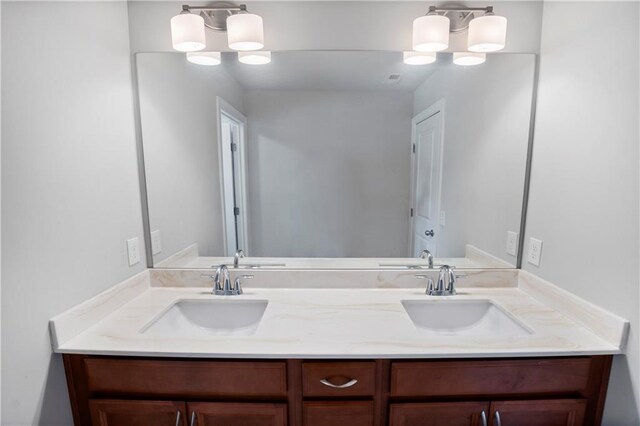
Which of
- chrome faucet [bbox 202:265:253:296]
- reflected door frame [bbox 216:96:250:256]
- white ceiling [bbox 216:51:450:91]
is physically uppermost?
white ceiling [bbox 216:51:450:91]

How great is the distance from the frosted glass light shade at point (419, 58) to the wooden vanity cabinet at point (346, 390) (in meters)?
1.31

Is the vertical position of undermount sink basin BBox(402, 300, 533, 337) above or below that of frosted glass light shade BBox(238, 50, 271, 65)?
below

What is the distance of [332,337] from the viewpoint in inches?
42.6

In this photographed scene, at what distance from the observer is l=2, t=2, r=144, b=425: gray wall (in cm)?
88

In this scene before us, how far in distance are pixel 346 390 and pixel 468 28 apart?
1644mm

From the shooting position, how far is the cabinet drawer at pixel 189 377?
1.02m

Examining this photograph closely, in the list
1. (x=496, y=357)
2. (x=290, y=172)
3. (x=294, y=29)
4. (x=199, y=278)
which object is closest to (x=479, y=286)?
(x=496, y=357)

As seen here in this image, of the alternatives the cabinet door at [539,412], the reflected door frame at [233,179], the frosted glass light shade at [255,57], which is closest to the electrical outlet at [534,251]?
the cabinet door at [539,412]

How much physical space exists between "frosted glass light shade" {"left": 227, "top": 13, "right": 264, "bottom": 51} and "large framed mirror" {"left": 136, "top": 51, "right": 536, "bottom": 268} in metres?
0.12

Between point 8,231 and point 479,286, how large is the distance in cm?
191

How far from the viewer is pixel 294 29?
56.5 inches

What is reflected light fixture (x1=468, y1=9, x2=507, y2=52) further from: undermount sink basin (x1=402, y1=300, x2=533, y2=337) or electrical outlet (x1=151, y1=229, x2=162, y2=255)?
electrical outlet (x1=151, y1=229, x2=162, y2=255)

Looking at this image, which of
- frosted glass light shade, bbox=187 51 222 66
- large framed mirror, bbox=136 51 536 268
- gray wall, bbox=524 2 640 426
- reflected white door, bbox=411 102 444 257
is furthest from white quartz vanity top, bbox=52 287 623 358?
frosted glass light shade, bbox=187 51 222 66

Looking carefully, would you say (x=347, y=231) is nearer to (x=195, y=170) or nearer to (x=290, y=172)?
(x=290, y=172)
